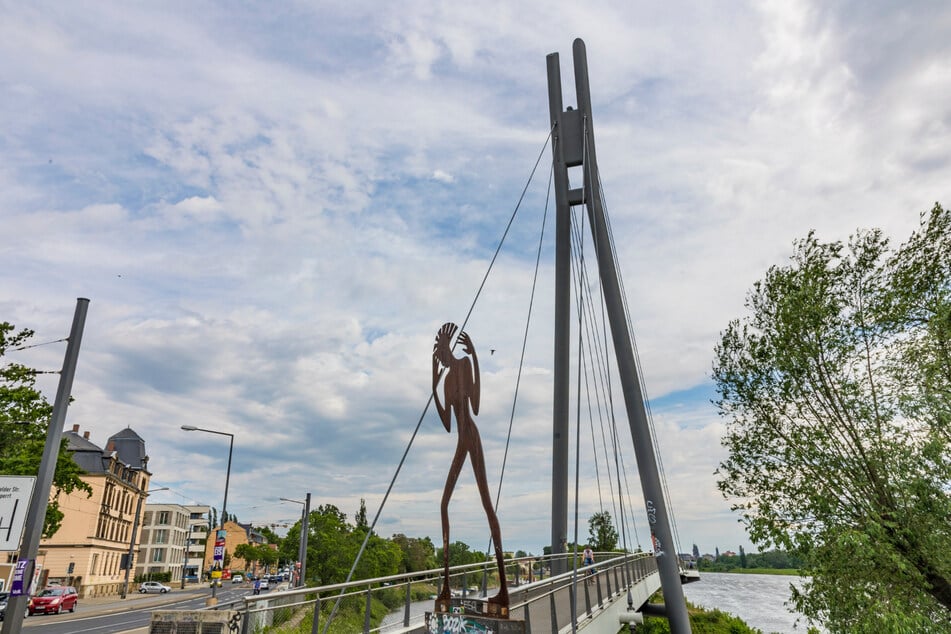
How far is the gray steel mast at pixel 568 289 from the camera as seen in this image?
46.7ft

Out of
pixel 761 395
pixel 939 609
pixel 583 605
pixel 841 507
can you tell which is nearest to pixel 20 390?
pixel 583 605

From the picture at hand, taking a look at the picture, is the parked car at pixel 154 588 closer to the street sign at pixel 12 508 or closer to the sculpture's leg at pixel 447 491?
the street sign at pixel 12 508

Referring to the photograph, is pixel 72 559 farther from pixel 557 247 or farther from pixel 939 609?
pixel 939 609

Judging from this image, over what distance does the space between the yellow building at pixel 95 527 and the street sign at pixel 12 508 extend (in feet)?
→ 129

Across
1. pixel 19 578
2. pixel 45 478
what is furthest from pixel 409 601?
pixel 45 478

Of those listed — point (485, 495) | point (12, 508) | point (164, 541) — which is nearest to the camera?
point (485, 495)

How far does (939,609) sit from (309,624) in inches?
488

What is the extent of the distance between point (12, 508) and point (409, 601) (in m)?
6.06

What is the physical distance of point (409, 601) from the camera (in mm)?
9812

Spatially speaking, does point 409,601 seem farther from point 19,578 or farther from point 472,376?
point 19,578

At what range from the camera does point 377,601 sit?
9.62m

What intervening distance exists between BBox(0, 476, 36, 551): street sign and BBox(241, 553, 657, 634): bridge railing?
354 cm

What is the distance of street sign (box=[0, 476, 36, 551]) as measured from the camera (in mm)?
8234

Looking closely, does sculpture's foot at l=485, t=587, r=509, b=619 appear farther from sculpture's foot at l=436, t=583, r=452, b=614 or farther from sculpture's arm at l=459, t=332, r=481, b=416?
sculpture's arm at l=459, t=332, r=481, b=416
